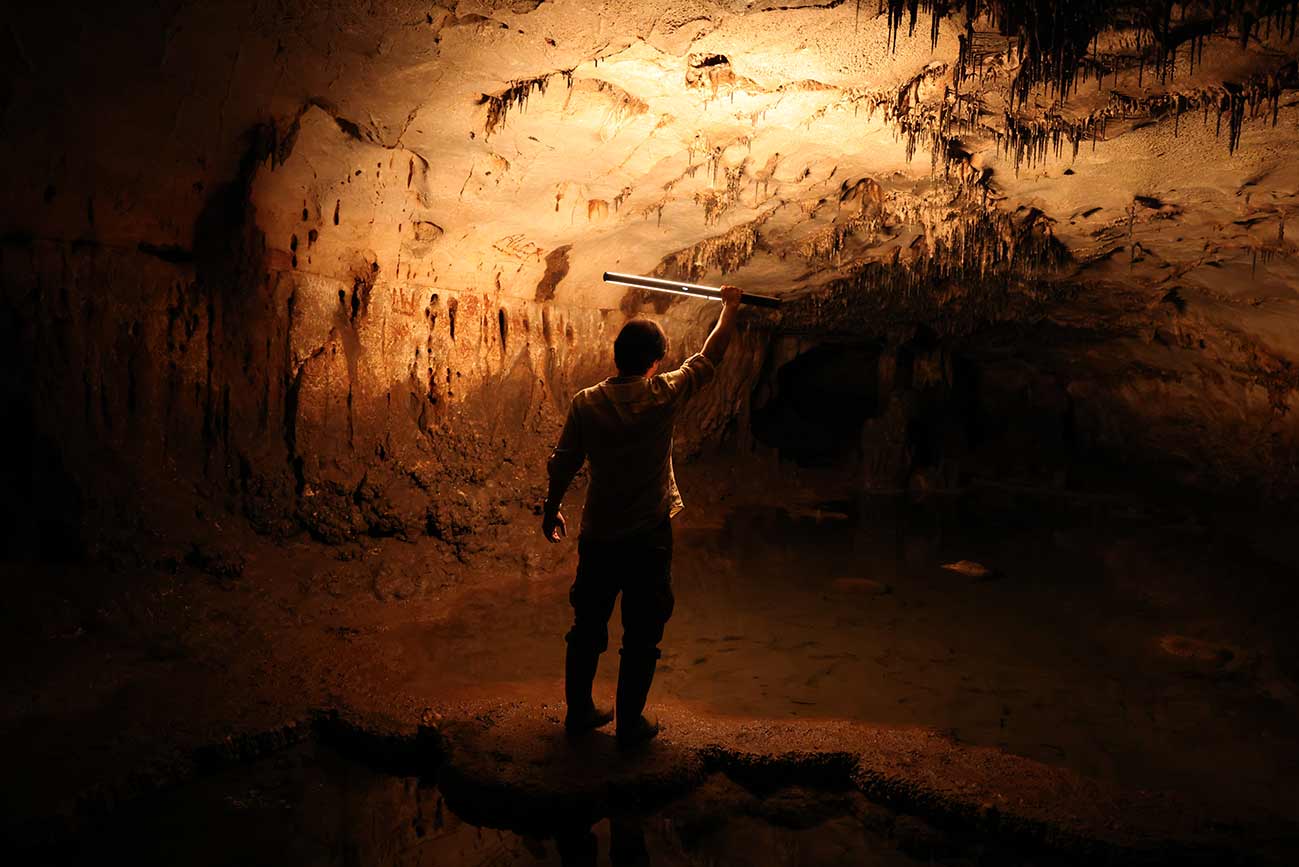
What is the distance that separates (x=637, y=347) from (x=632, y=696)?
1393 mm

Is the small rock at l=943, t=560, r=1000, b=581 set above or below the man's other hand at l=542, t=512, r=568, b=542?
below

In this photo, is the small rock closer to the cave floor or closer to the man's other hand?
the cave floor

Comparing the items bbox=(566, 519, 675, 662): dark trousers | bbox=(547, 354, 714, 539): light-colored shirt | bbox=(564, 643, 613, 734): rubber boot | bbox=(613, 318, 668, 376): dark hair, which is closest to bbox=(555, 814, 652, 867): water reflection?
bbox=(564, 643, 613, 734): rubber boot

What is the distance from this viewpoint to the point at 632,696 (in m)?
3.29

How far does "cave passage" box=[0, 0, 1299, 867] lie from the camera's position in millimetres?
3211

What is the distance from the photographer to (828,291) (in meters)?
11.0

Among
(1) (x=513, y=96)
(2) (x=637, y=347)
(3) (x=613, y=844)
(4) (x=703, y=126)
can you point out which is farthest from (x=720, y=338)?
(4) (x=703, y=126)

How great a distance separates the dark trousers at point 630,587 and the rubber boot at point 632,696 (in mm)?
27

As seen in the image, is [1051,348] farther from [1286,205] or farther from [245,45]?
[245,45]

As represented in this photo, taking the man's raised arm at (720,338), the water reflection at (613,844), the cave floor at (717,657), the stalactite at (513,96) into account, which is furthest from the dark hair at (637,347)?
the stalactite at (513,96)

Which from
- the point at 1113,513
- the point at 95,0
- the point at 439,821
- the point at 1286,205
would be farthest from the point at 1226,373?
the point at 95,0

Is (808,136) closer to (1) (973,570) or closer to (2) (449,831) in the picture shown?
(1) (973,570)

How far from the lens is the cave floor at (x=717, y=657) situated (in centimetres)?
362

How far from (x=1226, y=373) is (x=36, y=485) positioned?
1269cm
